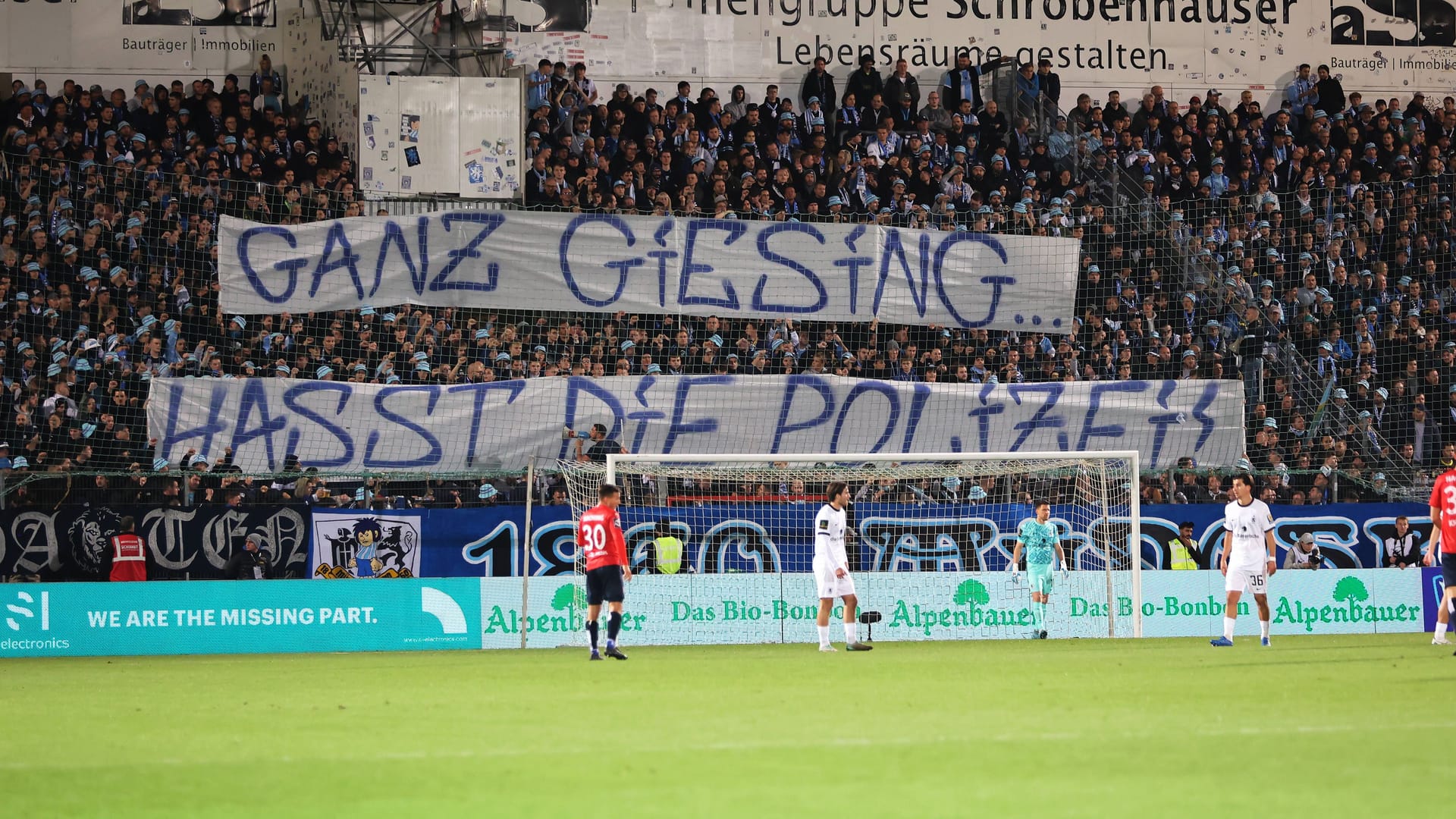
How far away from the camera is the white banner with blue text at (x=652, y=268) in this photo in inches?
829

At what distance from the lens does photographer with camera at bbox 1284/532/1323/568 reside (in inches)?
957

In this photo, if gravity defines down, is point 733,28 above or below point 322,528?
above

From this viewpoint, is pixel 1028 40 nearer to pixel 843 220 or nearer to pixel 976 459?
pixel 843 220

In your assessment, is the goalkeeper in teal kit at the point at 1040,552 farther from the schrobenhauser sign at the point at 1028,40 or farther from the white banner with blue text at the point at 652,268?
the schrobenhauser sign at the point at 1028,40

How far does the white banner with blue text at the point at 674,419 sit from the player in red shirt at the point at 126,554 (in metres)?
1.90

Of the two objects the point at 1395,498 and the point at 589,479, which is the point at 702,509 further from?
the point at 1395,498

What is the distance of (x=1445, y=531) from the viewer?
674 inches

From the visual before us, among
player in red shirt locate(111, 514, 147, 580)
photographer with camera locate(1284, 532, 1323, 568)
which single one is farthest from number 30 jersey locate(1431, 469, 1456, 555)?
player in red shirt locate(111, 514, 147, 580)

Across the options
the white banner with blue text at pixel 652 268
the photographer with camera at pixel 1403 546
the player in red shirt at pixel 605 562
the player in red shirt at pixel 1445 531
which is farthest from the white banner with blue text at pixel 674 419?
the player in red shirt at pixel 1445 531

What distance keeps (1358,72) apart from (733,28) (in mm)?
14318

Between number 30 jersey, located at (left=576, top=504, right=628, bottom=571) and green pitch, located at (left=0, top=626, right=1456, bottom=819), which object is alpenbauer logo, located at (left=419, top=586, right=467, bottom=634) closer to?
number 30 jersey, located at (left=576, top=504, right=628, bottom=571)

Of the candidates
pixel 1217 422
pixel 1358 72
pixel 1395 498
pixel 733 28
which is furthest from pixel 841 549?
pixel 1358 72

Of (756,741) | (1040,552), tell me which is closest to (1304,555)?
(1040,552)

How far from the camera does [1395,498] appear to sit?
25875 mm
